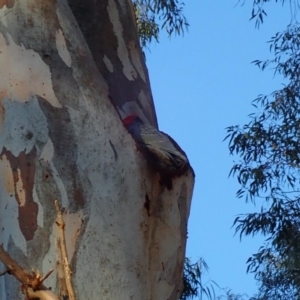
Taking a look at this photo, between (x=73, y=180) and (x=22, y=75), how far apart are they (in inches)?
10.2

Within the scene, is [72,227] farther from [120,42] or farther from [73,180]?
[120,42]

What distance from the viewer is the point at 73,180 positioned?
5.14 ft

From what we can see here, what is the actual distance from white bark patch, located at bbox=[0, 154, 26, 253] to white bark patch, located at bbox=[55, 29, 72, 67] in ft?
0.86

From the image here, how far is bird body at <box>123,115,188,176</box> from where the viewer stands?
1654mm

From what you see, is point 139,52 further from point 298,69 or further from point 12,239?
point 298,69

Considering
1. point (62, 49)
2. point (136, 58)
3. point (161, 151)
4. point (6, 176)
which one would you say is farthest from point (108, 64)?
point (6, 176)

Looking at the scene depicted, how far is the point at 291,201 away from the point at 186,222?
4703 mm

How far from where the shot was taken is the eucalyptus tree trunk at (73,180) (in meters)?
1.52

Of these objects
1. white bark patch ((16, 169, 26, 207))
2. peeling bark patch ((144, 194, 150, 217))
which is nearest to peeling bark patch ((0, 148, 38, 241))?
white bark patch ((16, 169, 26, 207))

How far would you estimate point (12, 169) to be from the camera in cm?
158

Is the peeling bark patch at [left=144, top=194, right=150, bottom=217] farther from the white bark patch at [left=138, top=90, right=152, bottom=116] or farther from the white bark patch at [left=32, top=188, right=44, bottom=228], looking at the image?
the white bark patch at [left=138, top=90, right=152, bottom=116]

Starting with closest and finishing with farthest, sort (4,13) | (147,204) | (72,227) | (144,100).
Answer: (72,227) < (147,204) < (4,13) < (144,100)

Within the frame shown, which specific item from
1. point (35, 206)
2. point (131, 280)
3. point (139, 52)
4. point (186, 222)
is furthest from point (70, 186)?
point (139, 52)

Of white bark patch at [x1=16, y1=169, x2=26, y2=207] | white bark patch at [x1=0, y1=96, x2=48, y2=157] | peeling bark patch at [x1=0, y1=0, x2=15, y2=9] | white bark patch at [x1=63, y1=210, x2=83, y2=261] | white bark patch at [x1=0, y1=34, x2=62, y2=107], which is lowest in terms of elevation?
white bark patch at [x1=63, y1=210, x2=83, y2=261]
